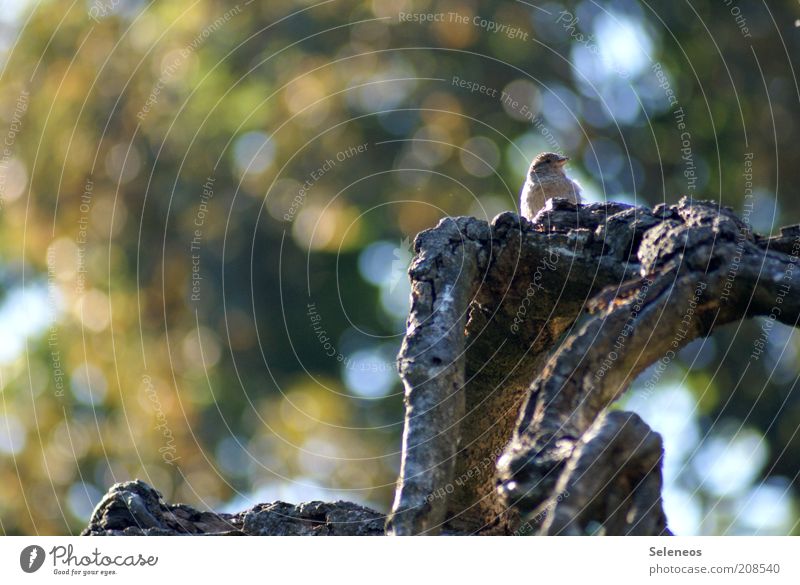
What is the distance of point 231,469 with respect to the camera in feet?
68.8

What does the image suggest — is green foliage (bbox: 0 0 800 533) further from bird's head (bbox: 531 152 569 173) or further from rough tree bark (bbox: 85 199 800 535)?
rough tree bark (bbox: 85 199 800 535)

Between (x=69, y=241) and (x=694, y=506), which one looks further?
(x=69, y=241)

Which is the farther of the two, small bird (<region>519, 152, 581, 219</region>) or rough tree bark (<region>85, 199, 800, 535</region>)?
small bird (<region>519, 152, 581, 219</region>)

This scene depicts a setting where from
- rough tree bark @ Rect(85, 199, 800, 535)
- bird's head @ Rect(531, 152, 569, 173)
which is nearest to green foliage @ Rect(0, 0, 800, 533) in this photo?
bird's head @ Rect(531, 152, 569, 173)

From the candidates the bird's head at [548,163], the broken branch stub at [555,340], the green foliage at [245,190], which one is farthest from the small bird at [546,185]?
the green foliage at [245,190]

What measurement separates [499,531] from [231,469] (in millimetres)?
15383

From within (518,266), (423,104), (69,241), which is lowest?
(518,266)

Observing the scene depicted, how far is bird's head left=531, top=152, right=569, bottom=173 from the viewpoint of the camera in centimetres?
1170

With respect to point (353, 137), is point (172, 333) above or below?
below

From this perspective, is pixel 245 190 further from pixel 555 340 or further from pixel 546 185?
pixel 555 340

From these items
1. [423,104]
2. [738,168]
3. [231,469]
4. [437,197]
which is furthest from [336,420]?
[738,168]

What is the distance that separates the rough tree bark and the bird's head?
17.9ft

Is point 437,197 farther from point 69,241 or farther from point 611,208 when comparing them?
point 611,208

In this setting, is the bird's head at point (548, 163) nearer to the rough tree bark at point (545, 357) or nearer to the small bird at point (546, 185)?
the small bird at point (546, 185)
